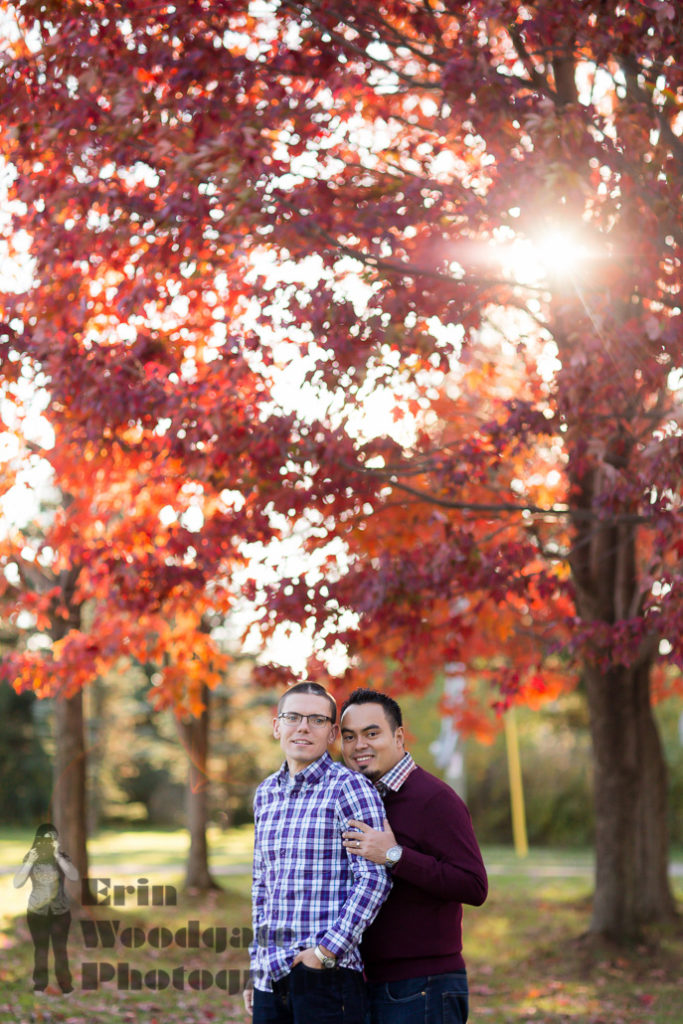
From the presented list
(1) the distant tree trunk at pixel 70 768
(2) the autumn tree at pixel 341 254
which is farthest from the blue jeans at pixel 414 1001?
(1) the distant tree trunk at pixel 70 768

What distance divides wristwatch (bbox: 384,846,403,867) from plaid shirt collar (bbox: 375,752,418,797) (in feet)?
1.08

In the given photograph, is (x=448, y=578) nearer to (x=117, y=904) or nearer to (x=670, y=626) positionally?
(x=670, y=626)

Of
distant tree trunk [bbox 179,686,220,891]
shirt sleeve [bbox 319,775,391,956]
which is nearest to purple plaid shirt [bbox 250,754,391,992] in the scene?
shirt sleeve [bbox 319,775,391,956]

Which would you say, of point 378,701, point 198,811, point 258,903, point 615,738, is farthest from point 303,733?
point 198,811

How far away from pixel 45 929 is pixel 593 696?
6.09 m

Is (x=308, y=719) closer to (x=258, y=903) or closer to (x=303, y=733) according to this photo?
(x=303, y=733)

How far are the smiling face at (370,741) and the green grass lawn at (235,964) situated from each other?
5.39m

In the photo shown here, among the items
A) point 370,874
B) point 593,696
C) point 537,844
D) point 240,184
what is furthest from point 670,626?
point 537,844

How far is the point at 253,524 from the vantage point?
820 centimetres

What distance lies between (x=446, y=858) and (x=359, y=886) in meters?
0.36

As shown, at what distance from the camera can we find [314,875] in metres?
3.87

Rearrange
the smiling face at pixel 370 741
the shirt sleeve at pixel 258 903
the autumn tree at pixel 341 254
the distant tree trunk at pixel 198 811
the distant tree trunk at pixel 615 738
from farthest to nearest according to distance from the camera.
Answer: the distant tree trunk at pixel 198 811 < the distant tree trunk at pixel 615 738 < the autumn tree at pixel 341 254 < the smiling face at pixel 370 741 < the shirt sleeve at pixel 258 903

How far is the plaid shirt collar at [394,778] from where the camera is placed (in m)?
4.11

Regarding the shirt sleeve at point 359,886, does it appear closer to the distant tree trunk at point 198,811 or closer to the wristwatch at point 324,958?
the wristwatch at point 324,958
